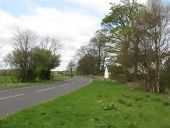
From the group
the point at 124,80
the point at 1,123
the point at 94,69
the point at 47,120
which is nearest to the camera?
the point at 1,123

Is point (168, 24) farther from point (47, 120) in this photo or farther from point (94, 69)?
point (94, 69)

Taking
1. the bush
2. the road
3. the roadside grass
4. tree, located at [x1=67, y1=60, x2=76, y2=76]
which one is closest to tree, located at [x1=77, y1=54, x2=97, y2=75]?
tree, located at [x1=67, y1=60, x2=76, y2=76]

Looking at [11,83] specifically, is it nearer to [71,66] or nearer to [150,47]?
[150,47]

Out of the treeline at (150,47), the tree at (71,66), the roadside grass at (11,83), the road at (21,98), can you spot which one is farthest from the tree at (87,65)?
the road at (21,98)

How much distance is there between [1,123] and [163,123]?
599cm

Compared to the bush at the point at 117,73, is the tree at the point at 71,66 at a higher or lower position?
higher

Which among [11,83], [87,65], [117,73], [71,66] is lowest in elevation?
[11,83]

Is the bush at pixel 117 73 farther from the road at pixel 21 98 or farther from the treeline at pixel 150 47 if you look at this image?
the road at pixel 21 98

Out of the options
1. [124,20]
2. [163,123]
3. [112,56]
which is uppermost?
[124,20]

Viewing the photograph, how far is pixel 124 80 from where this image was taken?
64.9m

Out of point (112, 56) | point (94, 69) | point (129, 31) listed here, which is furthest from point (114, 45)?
point (94, 69)

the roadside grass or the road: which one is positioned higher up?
the roadside grass

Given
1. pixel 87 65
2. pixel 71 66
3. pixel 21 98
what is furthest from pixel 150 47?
pixel 71 66

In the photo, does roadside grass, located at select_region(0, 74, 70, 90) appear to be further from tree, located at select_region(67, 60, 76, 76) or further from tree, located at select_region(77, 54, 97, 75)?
tree, located at select_region(67, 60, 76, 76)
